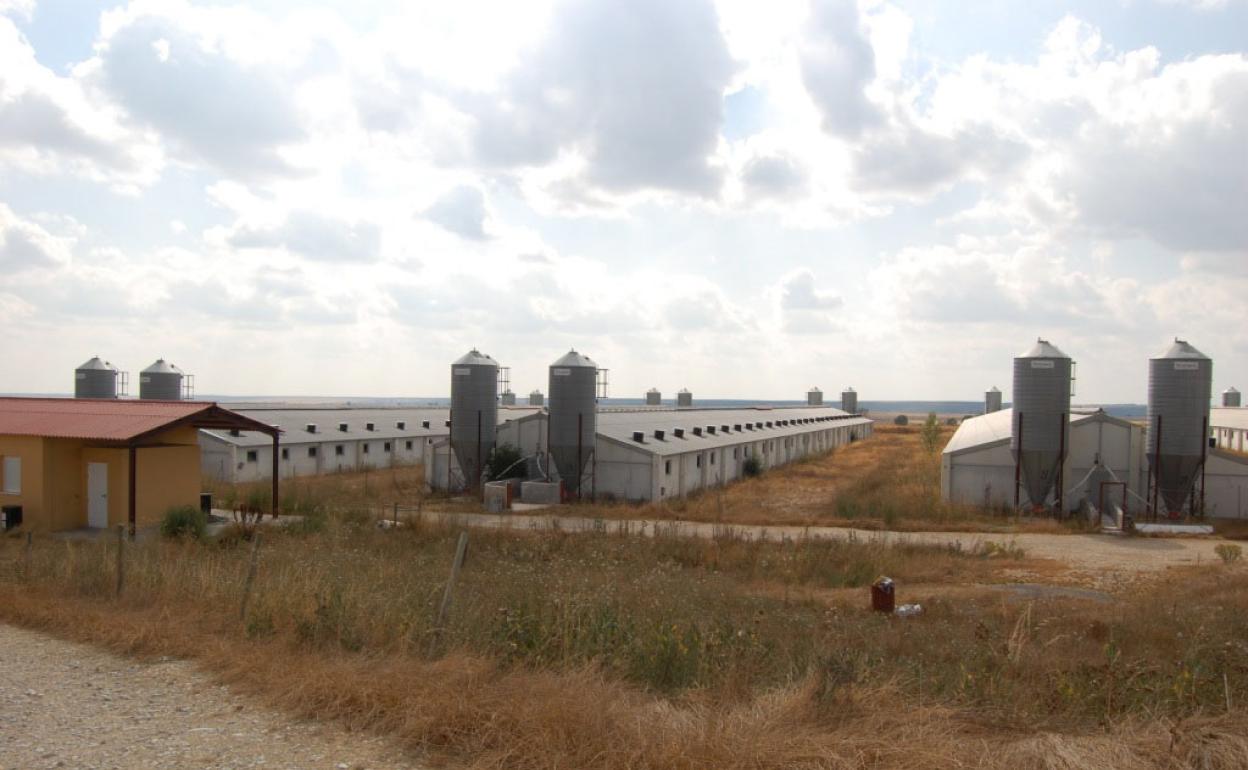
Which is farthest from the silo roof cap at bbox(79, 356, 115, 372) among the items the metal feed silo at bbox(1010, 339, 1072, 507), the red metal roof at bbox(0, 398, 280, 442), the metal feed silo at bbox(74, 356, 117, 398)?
the metal feed silo at bbox(1010, 339, 1072, 507)

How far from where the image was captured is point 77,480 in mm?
23703

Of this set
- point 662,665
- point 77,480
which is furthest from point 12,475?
point 662,665

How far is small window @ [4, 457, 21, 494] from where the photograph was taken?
2344 centimetres

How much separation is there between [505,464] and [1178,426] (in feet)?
80.4

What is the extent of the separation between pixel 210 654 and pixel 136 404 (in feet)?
63.8

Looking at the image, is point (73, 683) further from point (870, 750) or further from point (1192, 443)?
point (1192, 443)

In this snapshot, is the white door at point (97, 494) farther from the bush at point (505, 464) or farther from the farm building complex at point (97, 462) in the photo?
the bush at point (505, 464)

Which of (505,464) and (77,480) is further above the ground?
(77,480)

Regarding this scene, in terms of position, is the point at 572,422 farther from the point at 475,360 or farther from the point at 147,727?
the point at 147,727

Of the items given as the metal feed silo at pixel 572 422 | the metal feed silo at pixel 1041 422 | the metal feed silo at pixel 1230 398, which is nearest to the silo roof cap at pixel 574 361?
the metal feed silo at pixel 572 422

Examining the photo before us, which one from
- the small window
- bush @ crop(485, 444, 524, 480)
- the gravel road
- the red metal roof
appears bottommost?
bush @ crop(485, 444, 524, 480)

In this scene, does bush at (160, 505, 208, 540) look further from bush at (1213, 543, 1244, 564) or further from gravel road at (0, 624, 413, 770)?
bush at (1213, 543, 1244, 564)

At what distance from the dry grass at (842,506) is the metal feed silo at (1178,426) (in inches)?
175

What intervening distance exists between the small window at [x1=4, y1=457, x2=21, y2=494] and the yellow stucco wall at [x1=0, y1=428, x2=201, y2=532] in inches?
6.6
